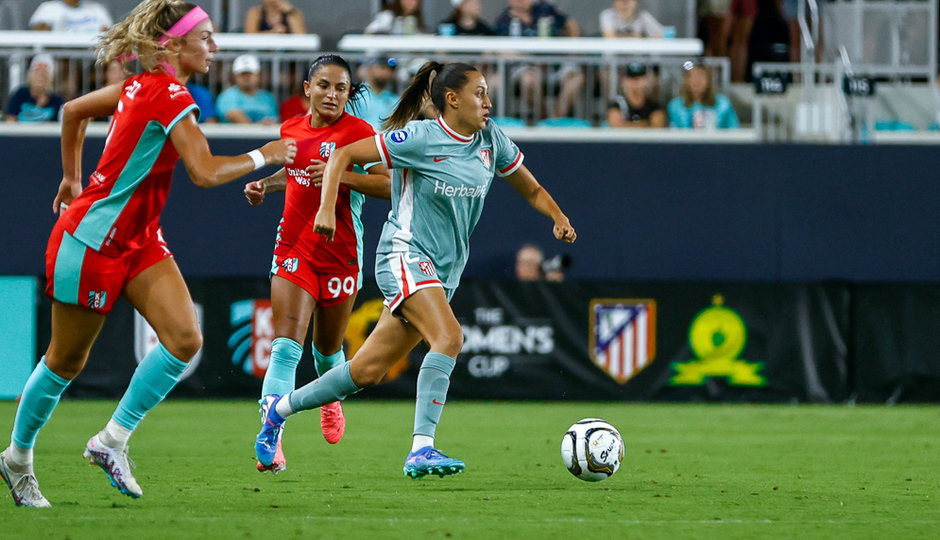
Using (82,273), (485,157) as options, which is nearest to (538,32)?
(485,157)

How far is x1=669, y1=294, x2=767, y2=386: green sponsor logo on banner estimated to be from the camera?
12781mm

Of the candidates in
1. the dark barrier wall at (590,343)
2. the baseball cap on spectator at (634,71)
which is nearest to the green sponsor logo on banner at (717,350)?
the dark barrier wall at (590,343)

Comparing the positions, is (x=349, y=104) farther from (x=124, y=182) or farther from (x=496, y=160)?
(x=124, y=182)

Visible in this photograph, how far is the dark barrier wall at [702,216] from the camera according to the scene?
1441cm

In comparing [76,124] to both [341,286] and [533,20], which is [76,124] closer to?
[341,286]

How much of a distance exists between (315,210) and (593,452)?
6.94 ft

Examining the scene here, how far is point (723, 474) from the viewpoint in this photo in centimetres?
697

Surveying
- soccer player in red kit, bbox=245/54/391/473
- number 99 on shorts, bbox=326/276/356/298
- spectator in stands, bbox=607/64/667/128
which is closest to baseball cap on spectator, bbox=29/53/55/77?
spectator in stands, bbox=607/64/667/128

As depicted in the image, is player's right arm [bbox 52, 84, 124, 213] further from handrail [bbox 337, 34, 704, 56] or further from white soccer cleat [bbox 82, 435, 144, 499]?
handrail [bbox 337, 34, 704, 56]

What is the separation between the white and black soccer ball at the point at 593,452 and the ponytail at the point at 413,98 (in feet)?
6.29

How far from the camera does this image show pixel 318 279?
6.96m

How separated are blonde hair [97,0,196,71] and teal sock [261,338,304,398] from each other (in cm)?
208

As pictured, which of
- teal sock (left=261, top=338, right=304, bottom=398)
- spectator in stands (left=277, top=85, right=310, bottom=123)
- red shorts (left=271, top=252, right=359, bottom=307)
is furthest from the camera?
spectator in stands (left=277, top=85, right=310, bottom=123)

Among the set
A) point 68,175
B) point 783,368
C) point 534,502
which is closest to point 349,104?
point 68,175
